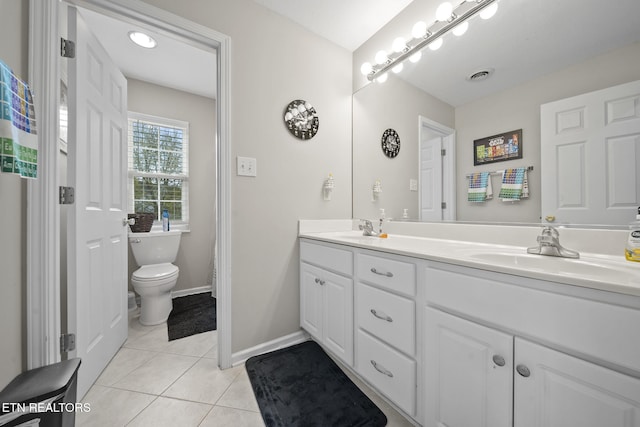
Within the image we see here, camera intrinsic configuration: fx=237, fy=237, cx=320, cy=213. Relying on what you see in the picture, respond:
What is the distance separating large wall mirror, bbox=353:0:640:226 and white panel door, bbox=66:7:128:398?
1757 millimetres

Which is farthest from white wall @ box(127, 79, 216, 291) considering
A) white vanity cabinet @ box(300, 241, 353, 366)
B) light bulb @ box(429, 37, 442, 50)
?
light bulb @ box(429, 37, 442, 50)

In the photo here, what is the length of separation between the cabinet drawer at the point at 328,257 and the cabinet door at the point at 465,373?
0.50 meters

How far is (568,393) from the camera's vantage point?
614 millimetres

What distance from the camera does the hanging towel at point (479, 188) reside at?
1272 mm

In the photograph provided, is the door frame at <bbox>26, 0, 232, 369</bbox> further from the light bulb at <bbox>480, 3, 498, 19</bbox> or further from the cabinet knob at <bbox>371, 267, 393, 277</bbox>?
the light bulb at <bbox>480, 3, 498, 19</bbox>

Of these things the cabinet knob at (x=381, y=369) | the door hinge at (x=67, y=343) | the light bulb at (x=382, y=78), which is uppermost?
the light bulb at (x=382, y=78)

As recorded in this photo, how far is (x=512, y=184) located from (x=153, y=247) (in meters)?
2.84

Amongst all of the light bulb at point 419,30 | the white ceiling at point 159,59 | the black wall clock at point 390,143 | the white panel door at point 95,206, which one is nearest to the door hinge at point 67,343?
the white panel door at point 95,206

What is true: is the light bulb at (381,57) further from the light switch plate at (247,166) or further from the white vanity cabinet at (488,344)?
the white vanity cabinet at (488,344)

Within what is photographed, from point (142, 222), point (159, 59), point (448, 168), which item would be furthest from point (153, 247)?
point (448, 168)

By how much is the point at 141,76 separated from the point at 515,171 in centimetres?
335

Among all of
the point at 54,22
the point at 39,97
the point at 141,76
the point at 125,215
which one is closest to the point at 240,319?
the point at 125,215

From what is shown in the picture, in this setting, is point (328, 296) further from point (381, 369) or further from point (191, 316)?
point (191, 316)

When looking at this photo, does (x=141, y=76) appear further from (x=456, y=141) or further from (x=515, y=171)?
(x=515, y=171)
